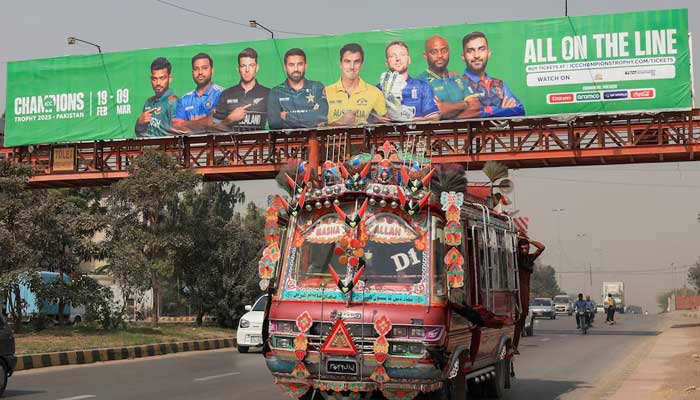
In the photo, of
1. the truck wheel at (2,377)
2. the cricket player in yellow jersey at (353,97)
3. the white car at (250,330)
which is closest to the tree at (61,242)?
the white car at (250,330)

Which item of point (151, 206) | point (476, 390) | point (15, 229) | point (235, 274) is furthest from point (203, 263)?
point (476, 390)

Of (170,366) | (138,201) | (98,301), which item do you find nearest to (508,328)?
(170,366)

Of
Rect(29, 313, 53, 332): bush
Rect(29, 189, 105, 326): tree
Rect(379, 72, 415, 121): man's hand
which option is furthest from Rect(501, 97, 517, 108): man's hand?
Rect(29, 313, 53, 332): bush

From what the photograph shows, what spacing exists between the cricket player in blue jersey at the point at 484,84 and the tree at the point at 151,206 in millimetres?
10209

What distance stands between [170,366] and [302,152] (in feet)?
55.9

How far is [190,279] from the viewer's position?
109 ft

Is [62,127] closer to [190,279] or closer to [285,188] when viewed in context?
[190,279]

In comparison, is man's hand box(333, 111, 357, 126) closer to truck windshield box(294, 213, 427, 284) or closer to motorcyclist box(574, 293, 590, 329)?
motorcyclist box(574, 293, 590, 329)

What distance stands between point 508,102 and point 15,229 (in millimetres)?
16841

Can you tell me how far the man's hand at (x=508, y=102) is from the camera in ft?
105

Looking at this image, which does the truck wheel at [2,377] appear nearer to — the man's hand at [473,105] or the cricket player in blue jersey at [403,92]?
the cricket player in blue jersey at [403,92]

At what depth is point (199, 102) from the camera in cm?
3628

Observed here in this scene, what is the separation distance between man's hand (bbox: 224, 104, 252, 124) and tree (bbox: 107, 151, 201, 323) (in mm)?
4913

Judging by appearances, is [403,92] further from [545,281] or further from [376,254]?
[545,281]
